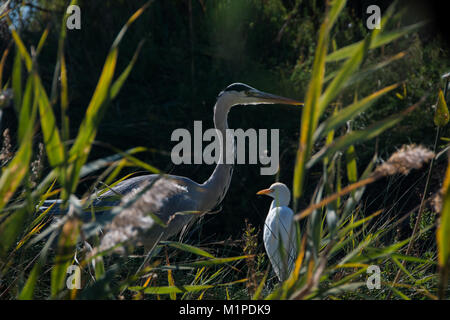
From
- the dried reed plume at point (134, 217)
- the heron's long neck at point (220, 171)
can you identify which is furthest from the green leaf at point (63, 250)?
the heron's long neck at point (220, 171)

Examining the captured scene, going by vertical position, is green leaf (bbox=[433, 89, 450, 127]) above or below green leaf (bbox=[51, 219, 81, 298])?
above

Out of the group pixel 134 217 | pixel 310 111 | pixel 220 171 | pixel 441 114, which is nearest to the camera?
pixel 134 217

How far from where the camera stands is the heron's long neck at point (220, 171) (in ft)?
12.6

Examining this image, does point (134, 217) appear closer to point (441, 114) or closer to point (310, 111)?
point (310, 111)

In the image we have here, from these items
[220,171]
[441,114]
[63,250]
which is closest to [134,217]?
[63,250]

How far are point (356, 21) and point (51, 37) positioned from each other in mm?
3847

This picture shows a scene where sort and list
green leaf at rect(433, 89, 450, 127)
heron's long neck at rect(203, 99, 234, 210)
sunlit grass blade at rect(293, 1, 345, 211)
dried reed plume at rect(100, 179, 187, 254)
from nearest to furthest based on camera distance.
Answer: dried reed plume at rect(100, 179, 187, 254), sunlit grass blade at rect(293, 1, 345, 211), green leaf at rect(433, 89, 450, 127), heron's long neck at rect(203, 99, 234, 210)

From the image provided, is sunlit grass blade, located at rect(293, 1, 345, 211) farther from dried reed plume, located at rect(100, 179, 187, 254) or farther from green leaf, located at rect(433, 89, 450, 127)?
green leaf, located at rect(433, 89, 450, 127)

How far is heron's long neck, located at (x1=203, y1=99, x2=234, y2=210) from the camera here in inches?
151

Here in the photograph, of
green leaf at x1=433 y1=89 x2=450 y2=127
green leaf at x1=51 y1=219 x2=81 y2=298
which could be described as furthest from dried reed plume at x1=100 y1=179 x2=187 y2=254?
green leaf at x1=433 y1=89 x2=450 y2=127

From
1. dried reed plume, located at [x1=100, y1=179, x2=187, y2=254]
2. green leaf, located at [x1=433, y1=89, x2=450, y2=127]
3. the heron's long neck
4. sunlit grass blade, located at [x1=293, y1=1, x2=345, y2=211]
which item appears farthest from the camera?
the heron's long neck

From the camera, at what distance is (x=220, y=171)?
12.6 feet

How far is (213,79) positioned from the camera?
19.1ft
